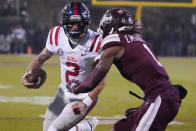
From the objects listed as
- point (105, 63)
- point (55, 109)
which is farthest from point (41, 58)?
point (105, 63)

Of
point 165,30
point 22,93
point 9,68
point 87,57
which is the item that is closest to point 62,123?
point 87,57

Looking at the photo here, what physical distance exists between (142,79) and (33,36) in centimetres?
1931

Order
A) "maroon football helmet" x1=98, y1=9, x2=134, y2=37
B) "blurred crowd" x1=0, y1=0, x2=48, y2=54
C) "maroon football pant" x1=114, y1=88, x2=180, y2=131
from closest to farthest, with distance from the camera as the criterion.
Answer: "maroon football pant" x1=114, y1=88, x2=180, y2=131
"maroon football helmet" x1=98, y1=9, x2=134, y2=37
"blurred crowd" x1=0, y1=0, x2=48, y2=54

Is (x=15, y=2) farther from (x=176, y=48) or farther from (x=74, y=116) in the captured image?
(x=74, y=116)

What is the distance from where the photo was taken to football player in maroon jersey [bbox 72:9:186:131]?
3.92 m

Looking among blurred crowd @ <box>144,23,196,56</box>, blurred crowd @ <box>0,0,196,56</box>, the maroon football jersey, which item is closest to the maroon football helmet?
the maroon football jersey

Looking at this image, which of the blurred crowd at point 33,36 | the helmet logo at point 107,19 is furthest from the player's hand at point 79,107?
the blurred crowd at point 33,36

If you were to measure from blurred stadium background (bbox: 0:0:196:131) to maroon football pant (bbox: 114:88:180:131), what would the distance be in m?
2.63

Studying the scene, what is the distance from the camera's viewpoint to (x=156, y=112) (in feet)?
12.9

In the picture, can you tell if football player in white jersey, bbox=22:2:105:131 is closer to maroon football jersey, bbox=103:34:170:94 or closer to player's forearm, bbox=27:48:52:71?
player's forearm, bbox=27:48:52:71

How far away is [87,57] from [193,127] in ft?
7.91

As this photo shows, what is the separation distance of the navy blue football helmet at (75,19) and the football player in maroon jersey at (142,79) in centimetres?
85

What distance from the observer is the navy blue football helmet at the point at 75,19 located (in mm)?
4855

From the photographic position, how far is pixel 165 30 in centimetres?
2395
